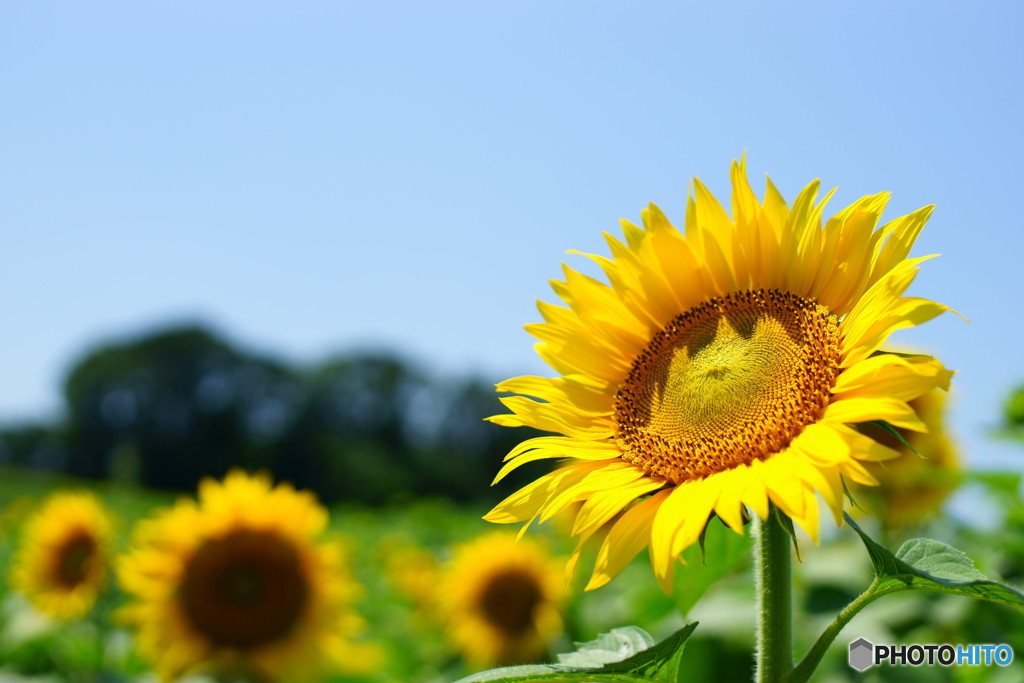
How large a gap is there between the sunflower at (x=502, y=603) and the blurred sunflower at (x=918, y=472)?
6.27 ft

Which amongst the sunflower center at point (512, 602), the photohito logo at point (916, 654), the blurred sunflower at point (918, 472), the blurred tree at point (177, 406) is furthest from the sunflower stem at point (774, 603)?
the blurred tree at point (177, 406)

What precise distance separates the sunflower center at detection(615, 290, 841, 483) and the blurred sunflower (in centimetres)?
285

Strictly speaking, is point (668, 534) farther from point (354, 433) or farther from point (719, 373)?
point (354, 433)


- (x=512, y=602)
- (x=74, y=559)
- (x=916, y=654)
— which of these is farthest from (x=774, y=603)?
(x=74, y=559)

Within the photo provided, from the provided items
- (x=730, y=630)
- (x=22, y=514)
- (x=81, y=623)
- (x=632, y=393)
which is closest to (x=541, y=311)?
(x=632, y=393)

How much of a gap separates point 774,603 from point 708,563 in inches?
12.8

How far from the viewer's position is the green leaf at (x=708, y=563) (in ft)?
5.43

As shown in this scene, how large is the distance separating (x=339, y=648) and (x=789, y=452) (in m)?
3.68

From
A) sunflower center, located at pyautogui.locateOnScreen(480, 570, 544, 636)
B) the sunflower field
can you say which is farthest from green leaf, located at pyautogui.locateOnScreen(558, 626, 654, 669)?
sunflower center, located at pyautogui.locateOnScreen(480, 570, 544, 636)

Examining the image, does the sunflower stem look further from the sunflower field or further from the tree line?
the tree line

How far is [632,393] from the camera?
177 centimetres

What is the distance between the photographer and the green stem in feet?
4.14

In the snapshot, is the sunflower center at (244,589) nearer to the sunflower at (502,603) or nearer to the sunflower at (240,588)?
the sunflower at (240,588)

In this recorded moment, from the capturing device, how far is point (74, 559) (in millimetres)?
5469
